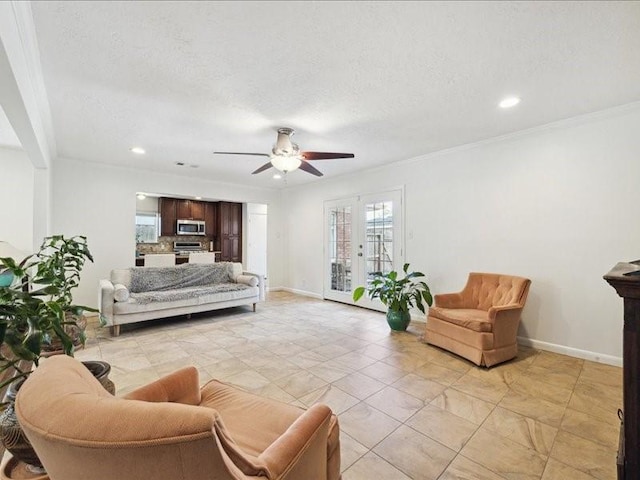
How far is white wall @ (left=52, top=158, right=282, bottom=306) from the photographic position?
467 centimetres

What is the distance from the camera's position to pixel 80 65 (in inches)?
87.5

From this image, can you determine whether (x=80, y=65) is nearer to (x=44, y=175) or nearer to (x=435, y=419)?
(x=44, y=175)

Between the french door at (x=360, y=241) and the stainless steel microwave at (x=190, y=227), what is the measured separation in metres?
3.73

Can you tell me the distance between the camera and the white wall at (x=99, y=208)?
15.3ft

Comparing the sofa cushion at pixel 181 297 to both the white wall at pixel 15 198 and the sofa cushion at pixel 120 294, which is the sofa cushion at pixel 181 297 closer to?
the sofa cushion at pixel 120 294

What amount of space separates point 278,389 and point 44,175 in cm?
392

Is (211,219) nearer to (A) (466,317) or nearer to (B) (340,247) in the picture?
(B) (340,247)

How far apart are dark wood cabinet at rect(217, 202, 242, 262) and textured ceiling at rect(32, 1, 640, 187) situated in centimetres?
444

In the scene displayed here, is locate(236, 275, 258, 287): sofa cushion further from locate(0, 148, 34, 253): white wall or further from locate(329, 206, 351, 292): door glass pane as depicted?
locate(0, 148, 34, 253): white wall

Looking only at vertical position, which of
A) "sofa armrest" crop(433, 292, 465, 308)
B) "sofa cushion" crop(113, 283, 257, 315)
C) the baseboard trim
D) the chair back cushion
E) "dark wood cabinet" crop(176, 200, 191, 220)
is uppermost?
"dark wood cabinet" crop(176, 200, 191, 220)

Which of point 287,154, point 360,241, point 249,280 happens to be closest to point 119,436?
point 287,154

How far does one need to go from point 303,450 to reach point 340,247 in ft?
16.1

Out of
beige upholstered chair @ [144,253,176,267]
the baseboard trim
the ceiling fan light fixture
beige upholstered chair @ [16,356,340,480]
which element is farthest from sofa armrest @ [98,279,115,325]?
the baseboard trim

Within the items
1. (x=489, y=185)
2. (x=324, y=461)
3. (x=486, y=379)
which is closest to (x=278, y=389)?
(x=324, y=461)
